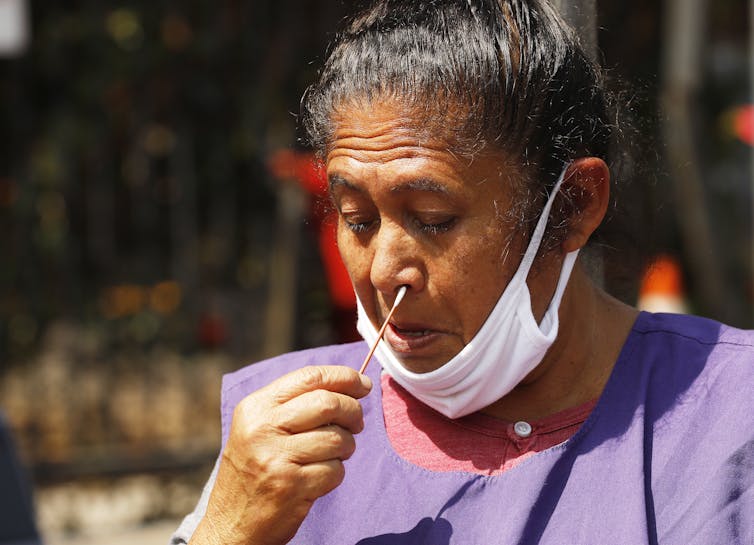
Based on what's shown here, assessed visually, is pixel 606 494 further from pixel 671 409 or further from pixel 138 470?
pixel 138 470

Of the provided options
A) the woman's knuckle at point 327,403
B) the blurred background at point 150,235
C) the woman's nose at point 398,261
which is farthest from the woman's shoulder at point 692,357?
the blurred background at point 150,235

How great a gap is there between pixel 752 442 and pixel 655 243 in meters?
0.65

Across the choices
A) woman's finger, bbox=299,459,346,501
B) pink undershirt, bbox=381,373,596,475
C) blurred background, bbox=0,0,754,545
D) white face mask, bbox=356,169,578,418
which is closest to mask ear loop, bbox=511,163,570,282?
white face mask, bbox=356,169,578,418

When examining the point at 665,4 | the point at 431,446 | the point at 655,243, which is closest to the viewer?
the point at 431,446

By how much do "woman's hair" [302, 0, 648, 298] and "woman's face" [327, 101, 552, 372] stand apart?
37 millimetres

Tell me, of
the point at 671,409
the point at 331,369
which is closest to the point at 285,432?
the point at 331,369

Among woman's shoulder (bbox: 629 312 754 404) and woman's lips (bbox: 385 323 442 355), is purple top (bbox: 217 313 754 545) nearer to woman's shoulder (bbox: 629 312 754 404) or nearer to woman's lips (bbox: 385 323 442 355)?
woman's shoulder (bbox: 629 312 754 404)

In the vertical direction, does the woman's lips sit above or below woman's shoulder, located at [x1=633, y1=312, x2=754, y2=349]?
above

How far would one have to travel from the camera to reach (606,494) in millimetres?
1803

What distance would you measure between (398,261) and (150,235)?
3.85 metres

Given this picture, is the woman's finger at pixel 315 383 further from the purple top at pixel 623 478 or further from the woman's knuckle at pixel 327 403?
the purple top at pixel 623 478

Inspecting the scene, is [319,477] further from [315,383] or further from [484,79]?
[484,79]

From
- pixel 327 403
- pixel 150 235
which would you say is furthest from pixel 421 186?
pixel 150 235

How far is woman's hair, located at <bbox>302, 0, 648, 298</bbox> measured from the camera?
1788 millimetres
